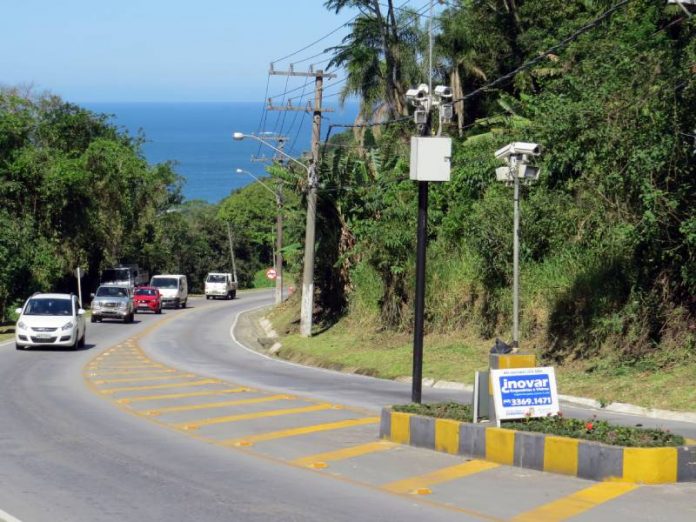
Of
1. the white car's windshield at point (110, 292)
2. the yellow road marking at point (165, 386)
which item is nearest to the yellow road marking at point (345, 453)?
the yellow road marking at point (165, 386)

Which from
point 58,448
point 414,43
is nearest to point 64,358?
point 58,448

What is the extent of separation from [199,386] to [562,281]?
9.26m

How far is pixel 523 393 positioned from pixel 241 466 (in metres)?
3.44

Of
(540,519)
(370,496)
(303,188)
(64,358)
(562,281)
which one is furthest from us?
(303,188)

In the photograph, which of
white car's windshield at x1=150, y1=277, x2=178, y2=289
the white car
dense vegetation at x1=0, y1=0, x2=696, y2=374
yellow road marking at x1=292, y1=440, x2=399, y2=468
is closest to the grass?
dense vegetation at x1=0, y1=0, x2=696, y2=374

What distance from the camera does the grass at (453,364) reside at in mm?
18438

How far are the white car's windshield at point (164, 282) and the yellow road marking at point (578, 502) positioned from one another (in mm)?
55913

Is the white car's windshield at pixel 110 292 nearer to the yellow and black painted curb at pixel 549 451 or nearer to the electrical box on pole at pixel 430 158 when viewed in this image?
the electrical box on pole at pixel 430 158

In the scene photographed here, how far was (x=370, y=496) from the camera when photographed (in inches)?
402

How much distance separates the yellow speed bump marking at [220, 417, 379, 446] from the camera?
45.9 feet

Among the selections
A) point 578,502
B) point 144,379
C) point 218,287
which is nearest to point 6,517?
point 578,502

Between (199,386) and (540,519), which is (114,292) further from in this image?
(540,519)

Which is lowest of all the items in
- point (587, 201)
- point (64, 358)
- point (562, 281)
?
point (64, 358)

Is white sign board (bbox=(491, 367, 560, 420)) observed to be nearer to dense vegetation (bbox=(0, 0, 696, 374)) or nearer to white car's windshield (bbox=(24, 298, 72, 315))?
dense vegetation (bbox=(0, 0, 696, 374))
